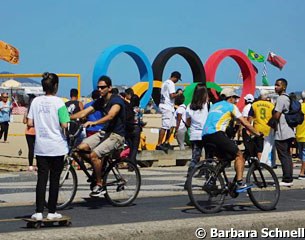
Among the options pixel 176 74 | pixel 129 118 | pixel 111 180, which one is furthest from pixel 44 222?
pixel 176 74

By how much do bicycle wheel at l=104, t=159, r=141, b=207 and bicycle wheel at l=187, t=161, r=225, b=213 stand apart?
4.21 ft

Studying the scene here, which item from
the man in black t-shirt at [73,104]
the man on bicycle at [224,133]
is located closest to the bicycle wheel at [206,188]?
the man on bicycle at [224,133]

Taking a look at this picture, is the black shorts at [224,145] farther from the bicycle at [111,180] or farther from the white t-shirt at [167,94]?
the white t-shirt at [167,94]

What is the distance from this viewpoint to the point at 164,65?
22.5 m

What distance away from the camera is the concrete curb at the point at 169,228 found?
761 centimetres

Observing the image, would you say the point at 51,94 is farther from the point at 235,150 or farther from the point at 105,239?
the point at 235,150

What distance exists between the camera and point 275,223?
8836 millimetres

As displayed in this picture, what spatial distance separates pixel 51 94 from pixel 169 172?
846 centimetres

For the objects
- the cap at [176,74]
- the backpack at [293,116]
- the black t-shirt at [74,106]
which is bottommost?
the black t-shirt at [74,106]

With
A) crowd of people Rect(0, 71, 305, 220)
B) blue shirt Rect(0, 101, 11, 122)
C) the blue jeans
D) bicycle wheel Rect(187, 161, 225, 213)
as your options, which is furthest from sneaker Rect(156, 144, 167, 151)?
blue shirt Rect(0, 101, 11, 122)

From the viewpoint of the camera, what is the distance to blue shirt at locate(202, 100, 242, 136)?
1066 centimetres

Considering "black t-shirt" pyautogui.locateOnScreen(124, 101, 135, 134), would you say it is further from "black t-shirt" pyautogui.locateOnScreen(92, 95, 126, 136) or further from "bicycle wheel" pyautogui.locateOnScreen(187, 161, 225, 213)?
"bicycle wheel" pyautogui.locateOnScreen(187, 161, 225, 213)

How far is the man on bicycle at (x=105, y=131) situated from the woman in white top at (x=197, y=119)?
1943 millimetres

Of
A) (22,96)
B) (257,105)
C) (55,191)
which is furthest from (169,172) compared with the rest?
(22,96)
